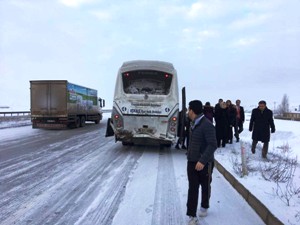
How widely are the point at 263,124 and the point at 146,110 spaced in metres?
4.05

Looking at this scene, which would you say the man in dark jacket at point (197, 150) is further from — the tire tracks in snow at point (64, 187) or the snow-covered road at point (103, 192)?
the tire tracks in snow at point (64, 187)

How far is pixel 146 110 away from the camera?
1205 centimetres

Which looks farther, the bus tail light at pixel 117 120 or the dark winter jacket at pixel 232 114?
the dark winter jacket at pixel 232 114

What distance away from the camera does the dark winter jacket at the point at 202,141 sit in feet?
15.8

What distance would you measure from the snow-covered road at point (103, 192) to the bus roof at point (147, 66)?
3.39 meters

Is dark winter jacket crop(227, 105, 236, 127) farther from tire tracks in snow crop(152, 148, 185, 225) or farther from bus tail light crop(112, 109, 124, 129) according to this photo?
tire tracks in snow crop(152, 148, 185, 225)

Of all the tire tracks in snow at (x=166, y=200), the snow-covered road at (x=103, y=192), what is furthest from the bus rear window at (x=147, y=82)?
the tire tracks in snow at (x=166, y=200)

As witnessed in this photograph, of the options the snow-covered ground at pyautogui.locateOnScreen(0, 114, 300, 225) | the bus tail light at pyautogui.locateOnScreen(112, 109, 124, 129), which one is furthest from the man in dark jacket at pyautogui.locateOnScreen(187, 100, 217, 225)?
the bus tail light at pyautogui.locateOnScreen(112, 109, 124, 129)

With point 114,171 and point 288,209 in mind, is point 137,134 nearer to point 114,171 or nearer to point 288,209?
point 114,171

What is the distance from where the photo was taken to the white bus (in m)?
12.0

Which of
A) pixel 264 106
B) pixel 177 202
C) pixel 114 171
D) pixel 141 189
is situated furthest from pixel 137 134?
pixel 177 202

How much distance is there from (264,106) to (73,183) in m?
6.09

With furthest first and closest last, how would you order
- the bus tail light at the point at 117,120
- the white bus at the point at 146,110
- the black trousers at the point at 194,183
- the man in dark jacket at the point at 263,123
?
the bus tail light at the point at 117,120 → the white bus at the point at 146,110 → the man in dark jacket at the point at 263,123 → the black trousers at the point at 194,183

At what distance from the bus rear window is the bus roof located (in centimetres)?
16
